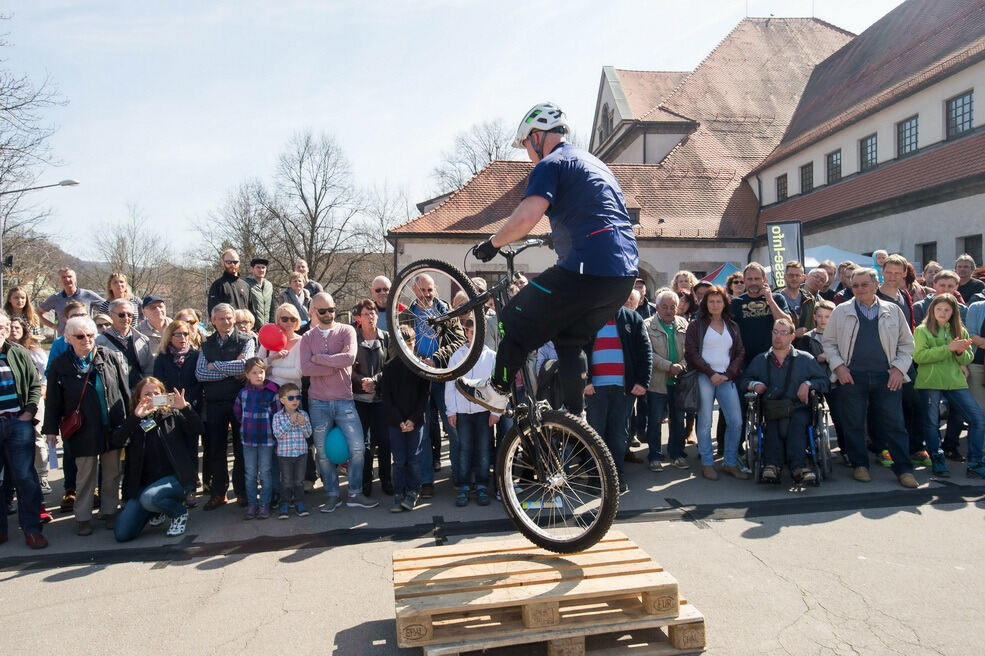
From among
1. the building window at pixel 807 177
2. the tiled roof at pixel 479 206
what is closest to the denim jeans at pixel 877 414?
the tiled roof at pixel 479 206

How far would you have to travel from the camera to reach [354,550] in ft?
18.7

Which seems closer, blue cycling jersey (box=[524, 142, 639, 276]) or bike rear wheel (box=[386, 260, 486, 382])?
blue cycling jersey (box=[524, 142, 639, 276])

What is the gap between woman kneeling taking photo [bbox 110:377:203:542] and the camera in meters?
6.12

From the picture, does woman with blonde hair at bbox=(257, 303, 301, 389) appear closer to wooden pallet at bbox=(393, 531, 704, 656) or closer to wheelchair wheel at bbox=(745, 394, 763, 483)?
wooden pallet at bbox=(393, 531, 704, 656)

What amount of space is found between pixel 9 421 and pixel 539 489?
490cm

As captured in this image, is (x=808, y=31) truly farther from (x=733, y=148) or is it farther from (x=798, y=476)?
(x=798, y=476)

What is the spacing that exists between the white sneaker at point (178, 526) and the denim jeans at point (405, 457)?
6.30 ft

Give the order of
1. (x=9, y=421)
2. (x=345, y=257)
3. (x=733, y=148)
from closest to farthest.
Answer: (x=9, y=421), (x=733, y=148), (x=345, y=257)

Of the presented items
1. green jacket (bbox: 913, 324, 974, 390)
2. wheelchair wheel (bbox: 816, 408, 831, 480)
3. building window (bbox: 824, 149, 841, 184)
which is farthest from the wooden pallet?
building window (bbox: 824, 149, 841, 184)

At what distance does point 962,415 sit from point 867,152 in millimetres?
18977

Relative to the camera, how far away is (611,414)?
7.34 metres

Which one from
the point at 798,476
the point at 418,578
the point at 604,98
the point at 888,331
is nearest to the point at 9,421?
the point at 418,578

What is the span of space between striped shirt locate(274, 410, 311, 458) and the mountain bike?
2.42 m

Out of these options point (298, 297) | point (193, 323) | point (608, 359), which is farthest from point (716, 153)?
point (193, 323)
